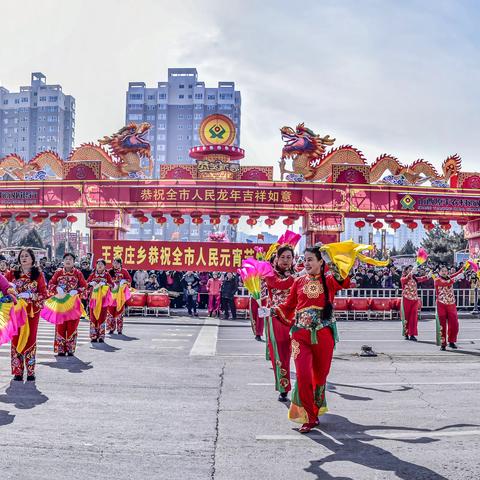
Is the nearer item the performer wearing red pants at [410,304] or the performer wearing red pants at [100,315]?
the performer wearing red pants at [100,315]

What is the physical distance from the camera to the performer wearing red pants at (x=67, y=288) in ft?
35.4

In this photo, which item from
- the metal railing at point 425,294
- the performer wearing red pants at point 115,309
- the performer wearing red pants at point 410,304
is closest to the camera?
the performer wearing red pants at point 115,309

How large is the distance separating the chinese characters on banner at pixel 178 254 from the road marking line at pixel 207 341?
2.83 meters

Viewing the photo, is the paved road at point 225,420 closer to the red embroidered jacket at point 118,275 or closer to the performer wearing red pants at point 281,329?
the performer wearing red pants at point 281,329

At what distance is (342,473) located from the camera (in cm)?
488

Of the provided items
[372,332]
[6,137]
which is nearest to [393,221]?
[372,332]

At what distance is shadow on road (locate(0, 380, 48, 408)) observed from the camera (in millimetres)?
7109

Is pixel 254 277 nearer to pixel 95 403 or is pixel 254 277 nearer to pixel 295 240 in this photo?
pixel 295 240

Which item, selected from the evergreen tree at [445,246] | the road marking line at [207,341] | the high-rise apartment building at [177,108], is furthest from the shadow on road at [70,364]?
the high-rise apartment building at [177,108]

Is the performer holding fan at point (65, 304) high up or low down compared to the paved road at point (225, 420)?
up

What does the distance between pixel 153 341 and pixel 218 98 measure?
127547 mm

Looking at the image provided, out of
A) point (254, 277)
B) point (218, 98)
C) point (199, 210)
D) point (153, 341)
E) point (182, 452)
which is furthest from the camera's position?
point (218, 98)

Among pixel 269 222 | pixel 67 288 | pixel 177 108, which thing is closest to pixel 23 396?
pixel 67 288

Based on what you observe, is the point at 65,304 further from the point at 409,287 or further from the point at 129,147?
the point at 129,147
